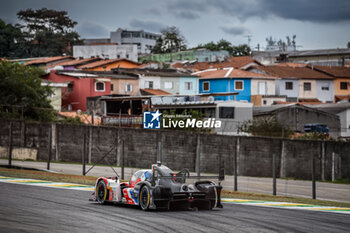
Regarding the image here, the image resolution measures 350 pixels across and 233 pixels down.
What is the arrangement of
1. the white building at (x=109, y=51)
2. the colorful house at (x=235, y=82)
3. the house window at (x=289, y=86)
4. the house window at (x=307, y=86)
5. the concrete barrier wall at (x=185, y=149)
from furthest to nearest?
the white building at (x=109, y=51)
the house window at (x=307, y=86)
the house window at (x=289, y=86)
the colorful house at (x=235, y=82)
the concrete barrier wall at (x=185, y=149)

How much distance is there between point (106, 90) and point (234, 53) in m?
76.7

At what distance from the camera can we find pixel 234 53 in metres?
144

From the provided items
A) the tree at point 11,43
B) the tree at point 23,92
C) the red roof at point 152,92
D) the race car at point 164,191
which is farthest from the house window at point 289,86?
the race car at point 164,191

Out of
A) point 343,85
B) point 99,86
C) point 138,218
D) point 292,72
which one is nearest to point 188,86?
point 99,86

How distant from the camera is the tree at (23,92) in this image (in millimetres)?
49406

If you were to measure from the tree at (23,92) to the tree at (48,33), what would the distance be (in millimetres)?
70944

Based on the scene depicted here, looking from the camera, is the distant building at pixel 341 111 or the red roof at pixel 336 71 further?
the red roof at pixel 336 71

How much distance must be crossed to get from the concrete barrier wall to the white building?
252 ft

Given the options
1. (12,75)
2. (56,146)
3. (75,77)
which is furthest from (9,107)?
(75,77)

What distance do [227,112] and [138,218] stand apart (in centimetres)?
4385

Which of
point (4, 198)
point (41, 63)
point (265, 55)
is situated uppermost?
point (265, 55)

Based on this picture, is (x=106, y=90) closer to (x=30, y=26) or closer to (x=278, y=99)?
(x=278, y=99)

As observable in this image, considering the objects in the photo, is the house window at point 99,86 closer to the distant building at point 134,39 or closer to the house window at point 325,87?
the house window at point 325,87

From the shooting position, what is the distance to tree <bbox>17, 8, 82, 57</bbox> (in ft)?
412
